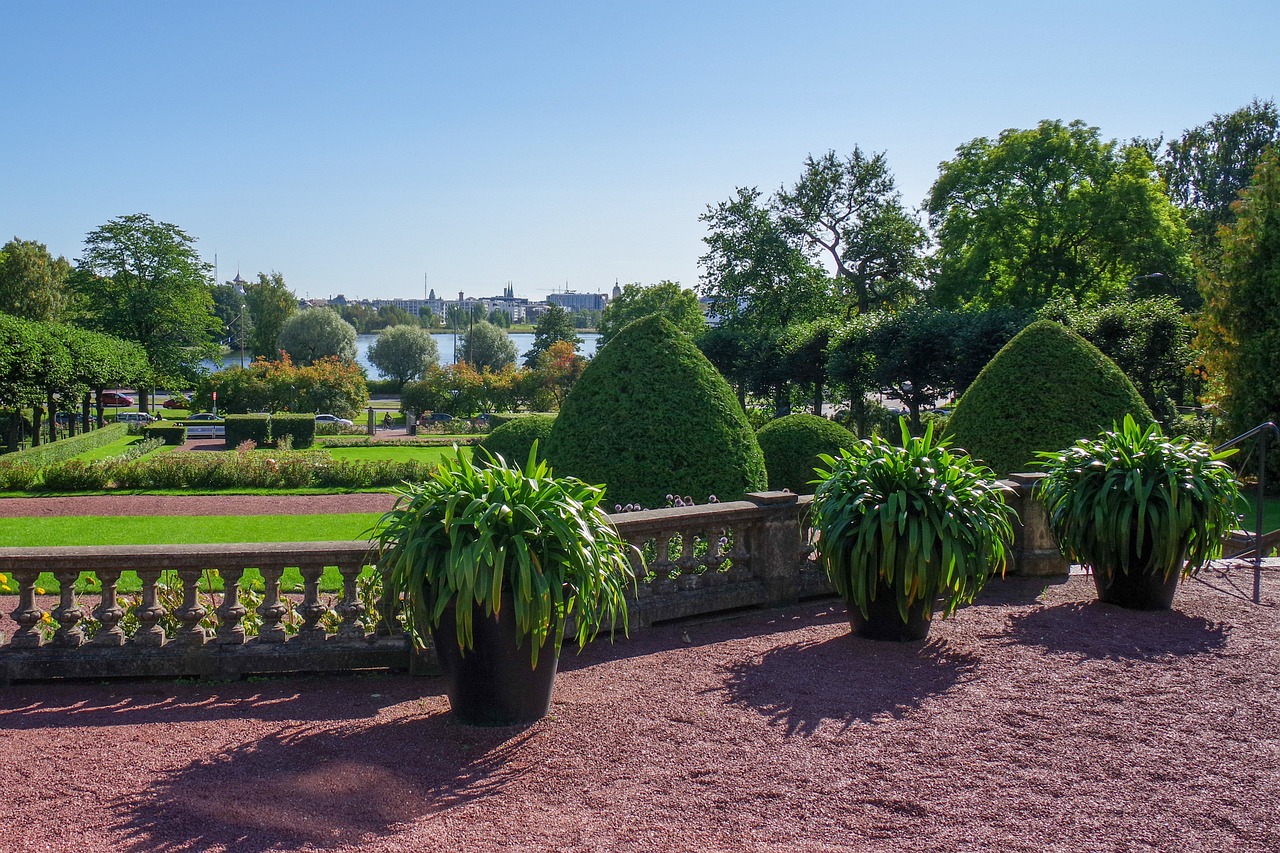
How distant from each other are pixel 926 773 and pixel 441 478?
2944 mm

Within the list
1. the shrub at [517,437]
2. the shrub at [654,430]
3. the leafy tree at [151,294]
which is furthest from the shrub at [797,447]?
the leafy tree at [151,294]

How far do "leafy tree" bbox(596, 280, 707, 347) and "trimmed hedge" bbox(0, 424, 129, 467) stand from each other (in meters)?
26.5

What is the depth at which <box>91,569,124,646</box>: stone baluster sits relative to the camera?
238 inches

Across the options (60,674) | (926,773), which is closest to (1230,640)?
(926,773)

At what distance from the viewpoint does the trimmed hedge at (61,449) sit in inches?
1086

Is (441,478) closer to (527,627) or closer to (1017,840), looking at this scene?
(527,627)

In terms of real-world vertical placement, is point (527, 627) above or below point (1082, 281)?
below

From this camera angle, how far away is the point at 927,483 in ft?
21.6

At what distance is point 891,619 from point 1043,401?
554 centimetres

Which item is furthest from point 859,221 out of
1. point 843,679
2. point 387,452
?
point 843,679

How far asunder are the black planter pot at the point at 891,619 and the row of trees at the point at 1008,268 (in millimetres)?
18564

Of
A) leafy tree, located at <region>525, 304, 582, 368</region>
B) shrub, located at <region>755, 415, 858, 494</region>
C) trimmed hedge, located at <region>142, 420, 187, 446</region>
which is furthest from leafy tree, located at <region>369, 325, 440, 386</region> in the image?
shrub, located at <region>755, 415, 858, 494</region>

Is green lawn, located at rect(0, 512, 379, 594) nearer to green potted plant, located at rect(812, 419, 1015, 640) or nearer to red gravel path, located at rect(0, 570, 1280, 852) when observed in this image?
red gravel path, located at rect(0, 570, 1280, 852)

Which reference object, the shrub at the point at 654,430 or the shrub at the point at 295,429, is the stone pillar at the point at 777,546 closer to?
the shrub at the point at 654,430
